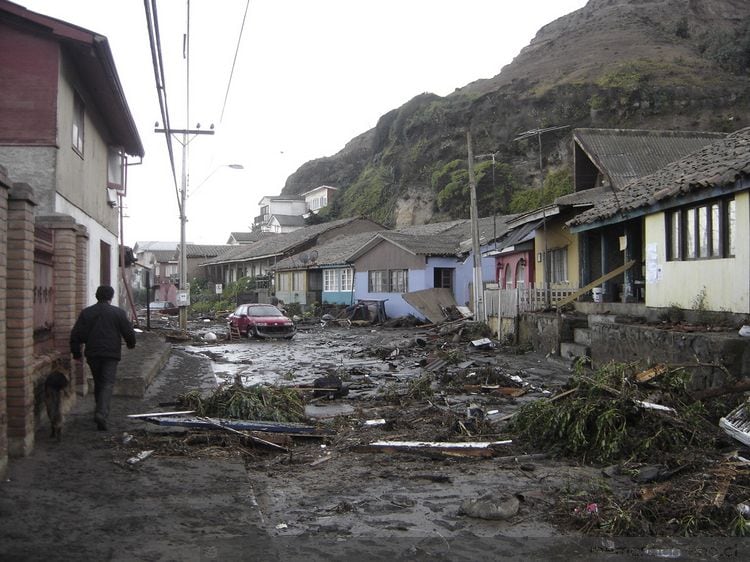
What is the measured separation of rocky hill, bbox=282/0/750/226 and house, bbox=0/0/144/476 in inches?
1183

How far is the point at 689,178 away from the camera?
12344 mm

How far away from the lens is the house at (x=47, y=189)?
6137 mm

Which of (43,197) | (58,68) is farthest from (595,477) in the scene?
(58,68)

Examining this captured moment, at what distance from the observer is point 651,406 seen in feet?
23.9

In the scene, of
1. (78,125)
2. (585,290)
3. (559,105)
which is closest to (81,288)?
(78,125)

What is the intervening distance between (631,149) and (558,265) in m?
4.76

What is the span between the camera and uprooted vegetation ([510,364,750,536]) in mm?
5195

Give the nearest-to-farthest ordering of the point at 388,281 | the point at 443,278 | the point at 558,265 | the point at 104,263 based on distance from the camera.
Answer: the point at 104,263 < the point at 558,265 < the point at 443,278 < the point at 388,281

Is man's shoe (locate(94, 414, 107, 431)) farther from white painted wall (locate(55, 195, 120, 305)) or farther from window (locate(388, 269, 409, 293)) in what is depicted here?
window (locate(388, 269, 409, 293))

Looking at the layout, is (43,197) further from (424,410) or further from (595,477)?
(595,477)

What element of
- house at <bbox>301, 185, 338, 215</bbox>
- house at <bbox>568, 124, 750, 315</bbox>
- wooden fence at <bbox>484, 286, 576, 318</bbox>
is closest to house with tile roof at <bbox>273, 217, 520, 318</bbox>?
wooden fence at <bbox>484, 286, 576, 318</bbox>

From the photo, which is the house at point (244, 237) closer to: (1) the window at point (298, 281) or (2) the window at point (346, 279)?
(1) the window at point (298, 281)

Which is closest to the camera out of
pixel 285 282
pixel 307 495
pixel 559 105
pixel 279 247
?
pixel 307 495

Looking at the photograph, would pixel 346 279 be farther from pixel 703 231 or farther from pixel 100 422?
pixel 100 422
